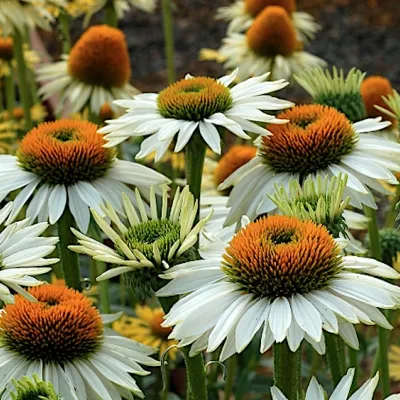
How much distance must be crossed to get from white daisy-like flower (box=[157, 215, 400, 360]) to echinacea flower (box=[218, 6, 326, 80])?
98cm

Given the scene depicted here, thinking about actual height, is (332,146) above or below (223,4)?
above

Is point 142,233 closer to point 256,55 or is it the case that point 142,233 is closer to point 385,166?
point 385,166

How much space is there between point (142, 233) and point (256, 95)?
282 millimetres

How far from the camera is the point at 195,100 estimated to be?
40.9 inches

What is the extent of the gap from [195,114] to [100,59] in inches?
23.8

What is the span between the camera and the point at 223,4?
430cm

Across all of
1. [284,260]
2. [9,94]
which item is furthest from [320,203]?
[9,94]

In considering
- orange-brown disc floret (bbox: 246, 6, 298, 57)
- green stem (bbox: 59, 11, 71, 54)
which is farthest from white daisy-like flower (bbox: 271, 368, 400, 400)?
green stem (bbox: 59, 11, 71, 54)

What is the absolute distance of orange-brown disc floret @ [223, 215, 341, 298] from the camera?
0.77 metres

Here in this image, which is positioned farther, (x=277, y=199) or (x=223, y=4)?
(x=223, y=4)

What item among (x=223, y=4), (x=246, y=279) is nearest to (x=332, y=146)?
(x=246, y=279)

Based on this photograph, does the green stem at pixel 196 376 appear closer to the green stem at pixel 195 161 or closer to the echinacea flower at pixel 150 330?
the green stem at pixel 195 161

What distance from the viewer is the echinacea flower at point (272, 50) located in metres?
1.76

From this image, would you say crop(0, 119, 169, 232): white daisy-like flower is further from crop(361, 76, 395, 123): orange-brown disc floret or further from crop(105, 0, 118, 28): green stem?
crop(105, 0, 118, 28): green stem
